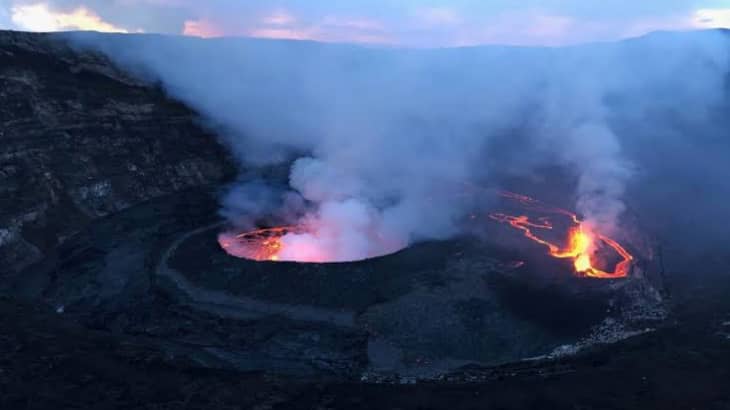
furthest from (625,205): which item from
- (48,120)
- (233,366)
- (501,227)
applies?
(48,120)

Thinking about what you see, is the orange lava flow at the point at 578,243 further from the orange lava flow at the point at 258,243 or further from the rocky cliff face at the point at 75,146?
the rocky cliff face at the point at 75,146

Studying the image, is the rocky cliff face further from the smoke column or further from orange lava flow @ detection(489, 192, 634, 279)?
orange lava flow @ detection(489, 192, 634, 279)

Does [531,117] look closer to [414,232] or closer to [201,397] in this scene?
[414,232]

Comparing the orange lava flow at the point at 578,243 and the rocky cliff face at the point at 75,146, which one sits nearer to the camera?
the orange lava flow at the point at 578,243

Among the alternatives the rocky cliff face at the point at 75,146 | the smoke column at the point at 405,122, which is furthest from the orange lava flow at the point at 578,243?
the rocky cliff face at the point at 75,146

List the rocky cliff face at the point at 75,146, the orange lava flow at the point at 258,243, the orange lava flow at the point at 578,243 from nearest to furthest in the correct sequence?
the orange lava flow at the point at 578,243
the orange lava flow at the point at 258,243
the rocky cliff face at the point at 75,146

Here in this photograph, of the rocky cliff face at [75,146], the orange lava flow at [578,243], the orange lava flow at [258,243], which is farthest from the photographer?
the rocky cliff face at [75,146]
